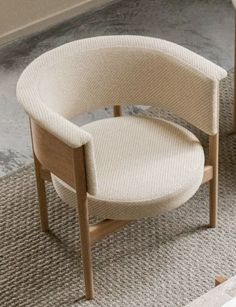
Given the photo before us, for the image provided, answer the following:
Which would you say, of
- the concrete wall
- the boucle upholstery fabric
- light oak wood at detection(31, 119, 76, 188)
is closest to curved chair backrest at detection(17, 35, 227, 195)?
the boucle upholstery fabric

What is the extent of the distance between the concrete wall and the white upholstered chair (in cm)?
144

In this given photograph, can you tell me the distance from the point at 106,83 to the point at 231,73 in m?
1.15

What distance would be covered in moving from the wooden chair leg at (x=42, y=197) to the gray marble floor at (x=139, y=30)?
2.66 feet

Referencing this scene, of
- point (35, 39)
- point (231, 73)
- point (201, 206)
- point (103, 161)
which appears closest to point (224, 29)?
point (231, 73)

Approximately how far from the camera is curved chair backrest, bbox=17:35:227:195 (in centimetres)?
302

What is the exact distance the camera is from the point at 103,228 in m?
3.03

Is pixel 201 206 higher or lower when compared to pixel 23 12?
lower

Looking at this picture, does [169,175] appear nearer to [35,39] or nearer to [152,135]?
[152,135]

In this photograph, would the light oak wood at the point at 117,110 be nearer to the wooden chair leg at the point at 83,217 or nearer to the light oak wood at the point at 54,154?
the light oak wood at the point at 54,154

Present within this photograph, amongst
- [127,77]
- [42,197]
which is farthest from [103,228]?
[127,77]

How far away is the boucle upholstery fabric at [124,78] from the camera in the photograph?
3016 millimetres

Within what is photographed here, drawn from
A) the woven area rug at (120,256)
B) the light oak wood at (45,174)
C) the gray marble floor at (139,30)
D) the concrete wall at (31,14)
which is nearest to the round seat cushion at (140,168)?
the light oak wood at (45,174)

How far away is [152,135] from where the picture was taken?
3.20 meters

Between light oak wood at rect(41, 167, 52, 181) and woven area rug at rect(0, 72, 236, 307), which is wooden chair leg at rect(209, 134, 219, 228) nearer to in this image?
woven area rug at rect(0, 72, 236, 307)
